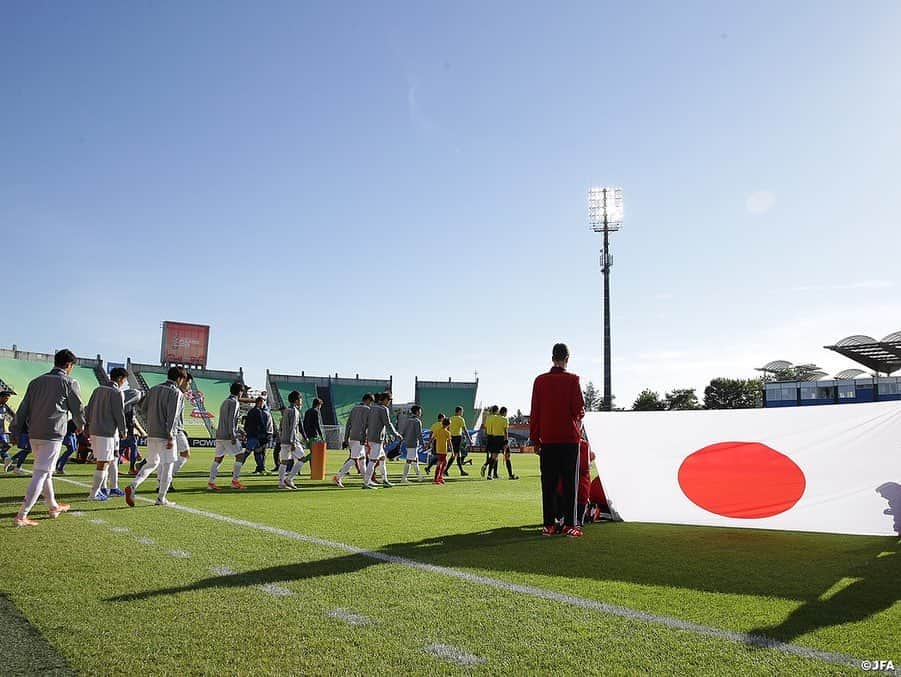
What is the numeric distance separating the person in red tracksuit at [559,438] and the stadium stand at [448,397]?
47121mm

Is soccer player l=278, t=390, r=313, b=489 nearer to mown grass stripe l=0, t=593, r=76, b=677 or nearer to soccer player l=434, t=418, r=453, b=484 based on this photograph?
soccer player l=434, t=418, r=453, b=484

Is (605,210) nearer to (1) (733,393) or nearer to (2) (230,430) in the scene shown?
(2) (230,430)

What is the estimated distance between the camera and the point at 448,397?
5794cm

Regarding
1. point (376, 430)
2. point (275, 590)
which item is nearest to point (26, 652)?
point (275, 590)

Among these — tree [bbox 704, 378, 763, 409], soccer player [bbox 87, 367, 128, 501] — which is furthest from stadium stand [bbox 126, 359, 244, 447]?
tree [bbox 704, 378, 763, 409]

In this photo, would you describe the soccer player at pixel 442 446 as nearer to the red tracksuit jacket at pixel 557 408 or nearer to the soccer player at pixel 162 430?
the soccer player at pixel 162 430

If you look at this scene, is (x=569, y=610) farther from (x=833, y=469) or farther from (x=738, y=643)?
(x=833, y=469)

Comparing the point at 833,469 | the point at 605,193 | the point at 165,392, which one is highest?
the point at 605,193

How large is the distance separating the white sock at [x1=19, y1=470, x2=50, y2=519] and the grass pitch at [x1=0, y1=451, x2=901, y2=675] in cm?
28

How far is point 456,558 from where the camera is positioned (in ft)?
18.6

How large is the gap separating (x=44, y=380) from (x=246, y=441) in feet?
22.4

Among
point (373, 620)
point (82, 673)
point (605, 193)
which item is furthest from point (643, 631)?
point (605, 193)

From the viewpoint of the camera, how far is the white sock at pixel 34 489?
7.04 meters

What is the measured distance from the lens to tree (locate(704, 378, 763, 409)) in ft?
298
